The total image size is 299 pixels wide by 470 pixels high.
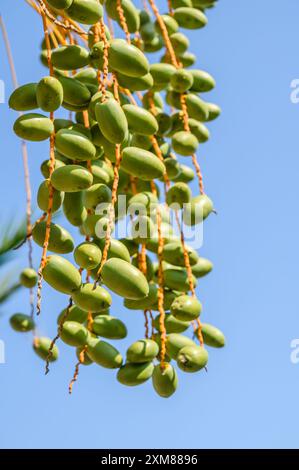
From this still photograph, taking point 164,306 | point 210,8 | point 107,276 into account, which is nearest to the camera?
point 107,276

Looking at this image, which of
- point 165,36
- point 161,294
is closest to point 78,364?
point 161,294

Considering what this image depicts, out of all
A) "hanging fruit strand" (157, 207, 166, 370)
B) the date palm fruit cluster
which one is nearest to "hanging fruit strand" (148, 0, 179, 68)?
the date palm fruit cluster

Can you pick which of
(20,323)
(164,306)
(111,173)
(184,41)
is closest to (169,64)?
(184,41)

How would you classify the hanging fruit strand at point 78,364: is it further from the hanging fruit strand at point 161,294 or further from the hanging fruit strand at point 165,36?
the hanging fruit strand at point 165,36

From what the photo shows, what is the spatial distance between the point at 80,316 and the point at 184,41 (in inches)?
21.9

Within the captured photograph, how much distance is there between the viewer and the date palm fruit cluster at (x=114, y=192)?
0.86 meters

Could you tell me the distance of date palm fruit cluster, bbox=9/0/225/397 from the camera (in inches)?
33.8

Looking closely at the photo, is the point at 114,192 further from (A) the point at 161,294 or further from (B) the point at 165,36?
(B) the point at 165,36

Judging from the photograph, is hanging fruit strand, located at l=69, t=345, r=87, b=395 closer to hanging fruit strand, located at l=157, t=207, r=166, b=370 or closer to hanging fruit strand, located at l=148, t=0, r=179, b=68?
hanging fruit strand, located at l=157, t=207, r=166, b=370

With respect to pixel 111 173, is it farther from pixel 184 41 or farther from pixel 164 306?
pixel 184 41

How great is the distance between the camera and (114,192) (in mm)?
832

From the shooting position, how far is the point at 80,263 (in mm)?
859

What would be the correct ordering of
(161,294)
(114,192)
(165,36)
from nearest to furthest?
(114,192)
(161,294)
(165,36)

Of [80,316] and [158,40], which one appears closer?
[80,316]
